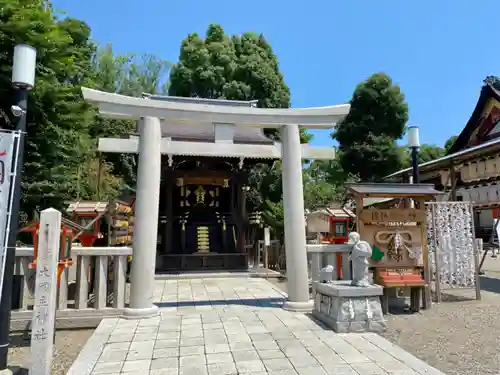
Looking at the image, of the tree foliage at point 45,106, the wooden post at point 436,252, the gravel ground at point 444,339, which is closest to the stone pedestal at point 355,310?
the gravel ground at point 444,339

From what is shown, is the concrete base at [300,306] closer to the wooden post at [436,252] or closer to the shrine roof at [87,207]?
the wooden post at [436,252]

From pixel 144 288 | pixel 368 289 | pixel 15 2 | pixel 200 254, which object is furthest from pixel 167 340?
pixel 15 2

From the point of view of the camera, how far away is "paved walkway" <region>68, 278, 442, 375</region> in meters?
4.05

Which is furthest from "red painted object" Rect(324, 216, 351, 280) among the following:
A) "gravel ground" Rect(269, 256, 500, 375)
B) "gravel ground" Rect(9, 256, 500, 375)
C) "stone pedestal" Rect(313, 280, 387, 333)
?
"stone pedestal" Rect(313, 280, 387, 333)

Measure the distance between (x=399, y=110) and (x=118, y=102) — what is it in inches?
1009

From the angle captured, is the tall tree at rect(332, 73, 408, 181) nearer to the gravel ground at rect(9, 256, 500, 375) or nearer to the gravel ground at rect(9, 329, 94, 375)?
the gravel ground at rect(9, 256, 500, 375)

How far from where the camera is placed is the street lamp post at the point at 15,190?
161 inches

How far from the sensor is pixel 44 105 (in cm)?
1118

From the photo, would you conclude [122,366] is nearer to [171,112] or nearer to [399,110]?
[171,112]

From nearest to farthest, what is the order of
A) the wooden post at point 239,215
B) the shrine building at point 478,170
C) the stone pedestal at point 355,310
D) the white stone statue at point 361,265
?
1. the stone pedestal at point 355,310
2. the white stone statue at point 361,265
3. the shrine building at point 478,170
4. the wooden post at point 239,215

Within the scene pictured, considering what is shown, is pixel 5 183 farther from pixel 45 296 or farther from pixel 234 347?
pixel 234 347

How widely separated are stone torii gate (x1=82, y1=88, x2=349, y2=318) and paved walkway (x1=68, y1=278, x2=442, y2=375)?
665 mm

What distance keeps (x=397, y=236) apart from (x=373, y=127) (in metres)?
21.8

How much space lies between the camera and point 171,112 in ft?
22.4
